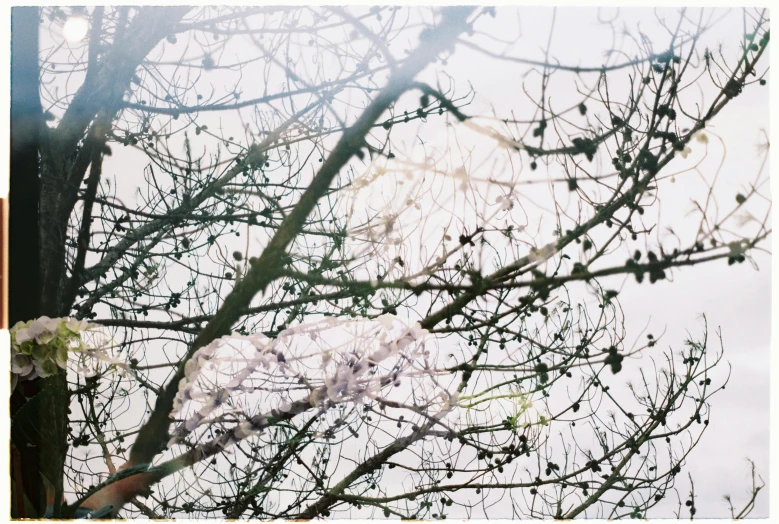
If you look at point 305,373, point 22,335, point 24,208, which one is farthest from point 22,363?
point 305,373

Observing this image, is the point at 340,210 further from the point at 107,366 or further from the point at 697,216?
the point at 697,216

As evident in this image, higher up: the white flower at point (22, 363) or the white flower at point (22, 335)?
the white flower at point (22, 335)

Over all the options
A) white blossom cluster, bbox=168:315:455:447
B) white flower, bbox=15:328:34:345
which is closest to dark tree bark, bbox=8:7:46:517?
white flower, bbox=15:328:34:345

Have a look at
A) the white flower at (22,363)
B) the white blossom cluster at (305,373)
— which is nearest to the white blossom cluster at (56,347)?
the white flower at (22,363)

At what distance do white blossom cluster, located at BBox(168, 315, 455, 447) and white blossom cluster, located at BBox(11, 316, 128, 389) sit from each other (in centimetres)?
26

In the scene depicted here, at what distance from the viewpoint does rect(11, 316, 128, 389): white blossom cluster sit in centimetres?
176

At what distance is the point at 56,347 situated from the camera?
177 centimetres

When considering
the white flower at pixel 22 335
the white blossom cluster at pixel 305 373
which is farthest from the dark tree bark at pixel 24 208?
the white blossom cluster at pixel 305 373

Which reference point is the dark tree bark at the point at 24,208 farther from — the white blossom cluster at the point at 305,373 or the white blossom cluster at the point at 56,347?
the white blossom cluster at the point at 305,373

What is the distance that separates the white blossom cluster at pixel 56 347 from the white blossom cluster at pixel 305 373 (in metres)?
0.26

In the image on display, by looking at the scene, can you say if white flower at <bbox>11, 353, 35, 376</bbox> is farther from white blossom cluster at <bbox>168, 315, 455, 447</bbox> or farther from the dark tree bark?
white blossom cluster at <bbox>168, 315, 455, 447</bbox>

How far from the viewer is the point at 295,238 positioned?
1749mm

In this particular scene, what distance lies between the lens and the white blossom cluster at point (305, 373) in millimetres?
1733

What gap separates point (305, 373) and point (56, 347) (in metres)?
0.71
